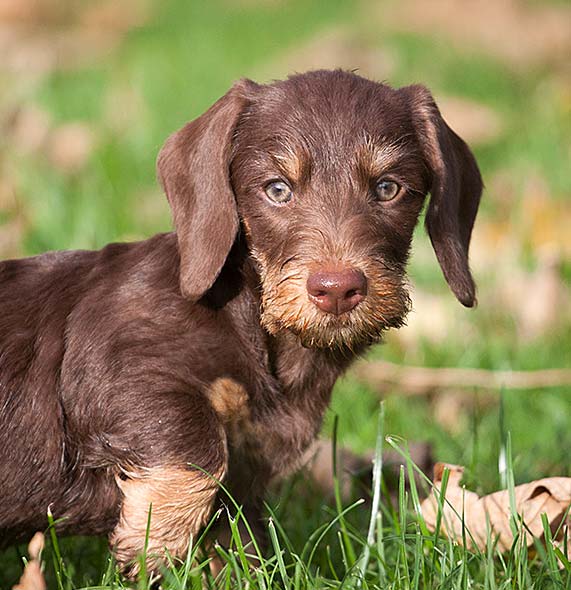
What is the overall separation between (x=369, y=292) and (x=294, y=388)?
583mm

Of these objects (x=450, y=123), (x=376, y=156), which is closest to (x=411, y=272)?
(x=450, y=123)

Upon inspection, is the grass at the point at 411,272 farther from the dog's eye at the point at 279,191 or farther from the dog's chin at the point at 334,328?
the dog's eye at the point at 279,191

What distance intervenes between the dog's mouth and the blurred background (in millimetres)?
1066

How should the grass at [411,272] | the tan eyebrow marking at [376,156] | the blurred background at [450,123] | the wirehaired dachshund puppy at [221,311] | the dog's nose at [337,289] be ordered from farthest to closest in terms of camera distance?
the blurred background at [450,123]
the tan eyebrow marking at [376,156]
the grass at [411,272]
the wirehaired dachshund puppy at [221,311]
the dog's nose at [337,289]

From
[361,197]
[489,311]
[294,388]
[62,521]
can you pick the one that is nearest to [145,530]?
[62,521]

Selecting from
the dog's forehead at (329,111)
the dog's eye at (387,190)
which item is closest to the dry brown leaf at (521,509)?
the dog's eye at (387,190)

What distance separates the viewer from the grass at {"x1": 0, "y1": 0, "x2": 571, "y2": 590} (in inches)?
144

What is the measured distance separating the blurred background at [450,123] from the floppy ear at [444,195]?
2.29 feet

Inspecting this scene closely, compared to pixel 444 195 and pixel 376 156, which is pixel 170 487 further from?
pixel 444 195

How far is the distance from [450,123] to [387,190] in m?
6.71

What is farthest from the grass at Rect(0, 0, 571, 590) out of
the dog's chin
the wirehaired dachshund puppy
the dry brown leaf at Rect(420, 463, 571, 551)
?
the dog's chin

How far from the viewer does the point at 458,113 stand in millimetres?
10875

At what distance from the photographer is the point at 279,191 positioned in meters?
3.84

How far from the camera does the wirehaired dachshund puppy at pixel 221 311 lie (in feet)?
11.7
